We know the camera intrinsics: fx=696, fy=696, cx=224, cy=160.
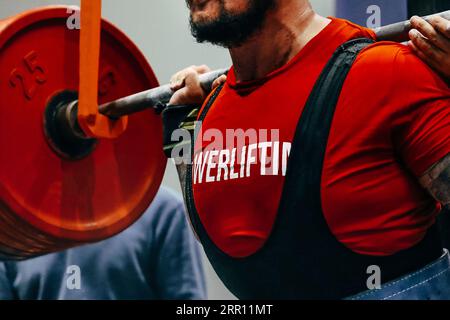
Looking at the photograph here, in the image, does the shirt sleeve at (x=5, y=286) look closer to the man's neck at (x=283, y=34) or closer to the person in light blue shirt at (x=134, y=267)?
the person in light blue shirt at (x=134, y=267)

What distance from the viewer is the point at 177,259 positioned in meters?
1.81

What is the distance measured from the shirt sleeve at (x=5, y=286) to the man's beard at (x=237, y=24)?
1.10 meters

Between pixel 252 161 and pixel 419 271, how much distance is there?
0.28m

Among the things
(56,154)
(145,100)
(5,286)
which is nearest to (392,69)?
(145,100)

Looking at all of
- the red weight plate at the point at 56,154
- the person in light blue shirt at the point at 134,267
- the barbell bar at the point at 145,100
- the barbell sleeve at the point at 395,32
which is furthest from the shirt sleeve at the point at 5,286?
the barbell sleeve at the point at 395,32

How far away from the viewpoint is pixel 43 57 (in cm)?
155

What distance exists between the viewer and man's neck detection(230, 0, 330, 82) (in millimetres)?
1094

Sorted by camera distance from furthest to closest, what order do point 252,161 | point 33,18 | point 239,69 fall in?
point 33,18
point 239,69
point 252,161

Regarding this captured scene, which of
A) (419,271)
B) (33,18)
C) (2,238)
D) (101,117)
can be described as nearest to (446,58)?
(419,271)

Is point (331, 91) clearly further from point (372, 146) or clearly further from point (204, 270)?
point (204, 270)

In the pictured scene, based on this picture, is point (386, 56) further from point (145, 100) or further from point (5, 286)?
point (5, 286)

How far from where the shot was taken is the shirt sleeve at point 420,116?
0.90 meters

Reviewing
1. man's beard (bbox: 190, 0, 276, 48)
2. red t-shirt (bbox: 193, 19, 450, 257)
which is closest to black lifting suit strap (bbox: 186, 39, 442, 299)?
red t-shirt (bbox: 193, 19, 450, 257)

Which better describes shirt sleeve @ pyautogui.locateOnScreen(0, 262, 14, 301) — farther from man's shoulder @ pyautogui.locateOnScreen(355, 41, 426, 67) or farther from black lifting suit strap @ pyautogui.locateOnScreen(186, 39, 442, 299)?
man's shoulder @ pyautogui.locateOnScreen(355, 41, 426, 67)
